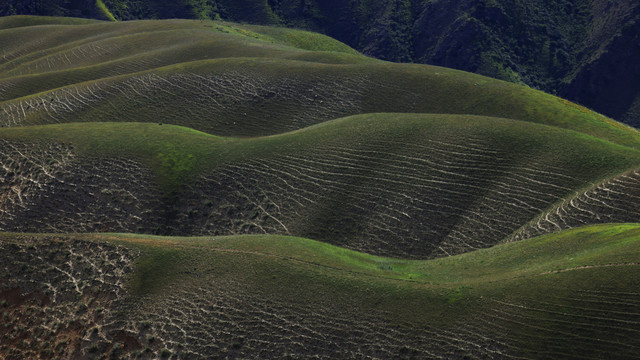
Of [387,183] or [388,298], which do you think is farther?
[387,183]

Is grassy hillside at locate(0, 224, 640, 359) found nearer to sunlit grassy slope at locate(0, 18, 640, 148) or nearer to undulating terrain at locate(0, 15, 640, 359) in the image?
undulating terrain at locate(0, 15, 640, 359)

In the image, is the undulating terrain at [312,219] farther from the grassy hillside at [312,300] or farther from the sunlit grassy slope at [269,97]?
the sunlit grassy slope at [269,97]

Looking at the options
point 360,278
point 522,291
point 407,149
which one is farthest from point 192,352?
point 407,149

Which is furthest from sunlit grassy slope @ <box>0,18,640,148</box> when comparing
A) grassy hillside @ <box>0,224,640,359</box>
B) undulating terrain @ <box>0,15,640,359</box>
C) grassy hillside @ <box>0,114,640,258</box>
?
grassy hillside @ <box>0,224,640,359</box>

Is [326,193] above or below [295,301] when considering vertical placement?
below

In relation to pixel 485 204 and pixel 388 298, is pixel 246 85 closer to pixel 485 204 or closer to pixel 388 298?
pixel 485 204
